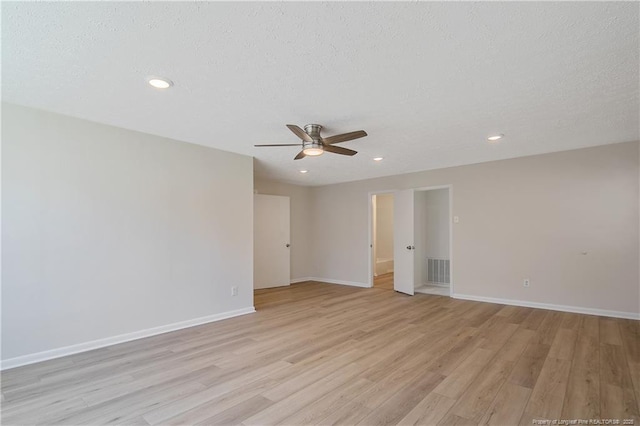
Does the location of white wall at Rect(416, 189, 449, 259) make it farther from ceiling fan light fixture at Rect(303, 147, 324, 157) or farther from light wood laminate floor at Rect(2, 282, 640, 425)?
ceiling fan light fixture at Rect(303, 147, 324, 157)

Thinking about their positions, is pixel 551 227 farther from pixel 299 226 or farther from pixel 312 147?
pixel 299 226

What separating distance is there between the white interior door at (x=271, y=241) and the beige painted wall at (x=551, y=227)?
305 cm

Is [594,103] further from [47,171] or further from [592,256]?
[47,171]

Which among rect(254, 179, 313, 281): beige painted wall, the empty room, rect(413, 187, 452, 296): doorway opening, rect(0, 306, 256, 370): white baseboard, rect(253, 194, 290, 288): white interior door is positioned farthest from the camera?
rect(254, 179, 313, 281): beige painted wall

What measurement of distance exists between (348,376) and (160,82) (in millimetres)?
2900

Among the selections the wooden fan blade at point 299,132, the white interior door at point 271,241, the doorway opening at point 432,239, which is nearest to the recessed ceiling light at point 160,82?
the wooden fan blade at point 299,132

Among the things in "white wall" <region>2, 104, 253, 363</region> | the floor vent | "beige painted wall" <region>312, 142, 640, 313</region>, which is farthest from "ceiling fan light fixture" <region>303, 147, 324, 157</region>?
the floor vent

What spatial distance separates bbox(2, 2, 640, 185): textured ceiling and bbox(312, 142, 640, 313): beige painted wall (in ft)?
3.12

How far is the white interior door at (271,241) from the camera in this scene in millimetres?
6797

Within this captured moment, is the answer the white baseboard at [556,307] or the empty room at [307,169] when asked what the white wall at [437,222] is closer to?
the empty room at [307,169]

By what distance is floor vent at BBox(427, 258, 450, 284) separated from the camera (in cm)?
679

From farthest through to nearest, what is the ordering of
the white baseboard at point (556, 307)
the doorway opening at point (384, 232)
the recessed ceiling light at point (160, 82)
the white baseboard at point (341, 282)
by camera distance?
the doorway opening at point (384, 232) < the white baseboard at point (341, 282) < the white baseboard at point (556, 307) < the recessed ceiling light at point (160, 82)

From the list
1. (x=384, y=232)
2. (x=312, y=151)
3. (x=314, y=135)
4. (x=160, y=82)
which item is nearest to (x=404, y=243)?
(x=384, y=232)

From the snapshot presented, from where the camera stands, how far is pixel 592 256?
4.48 meters
